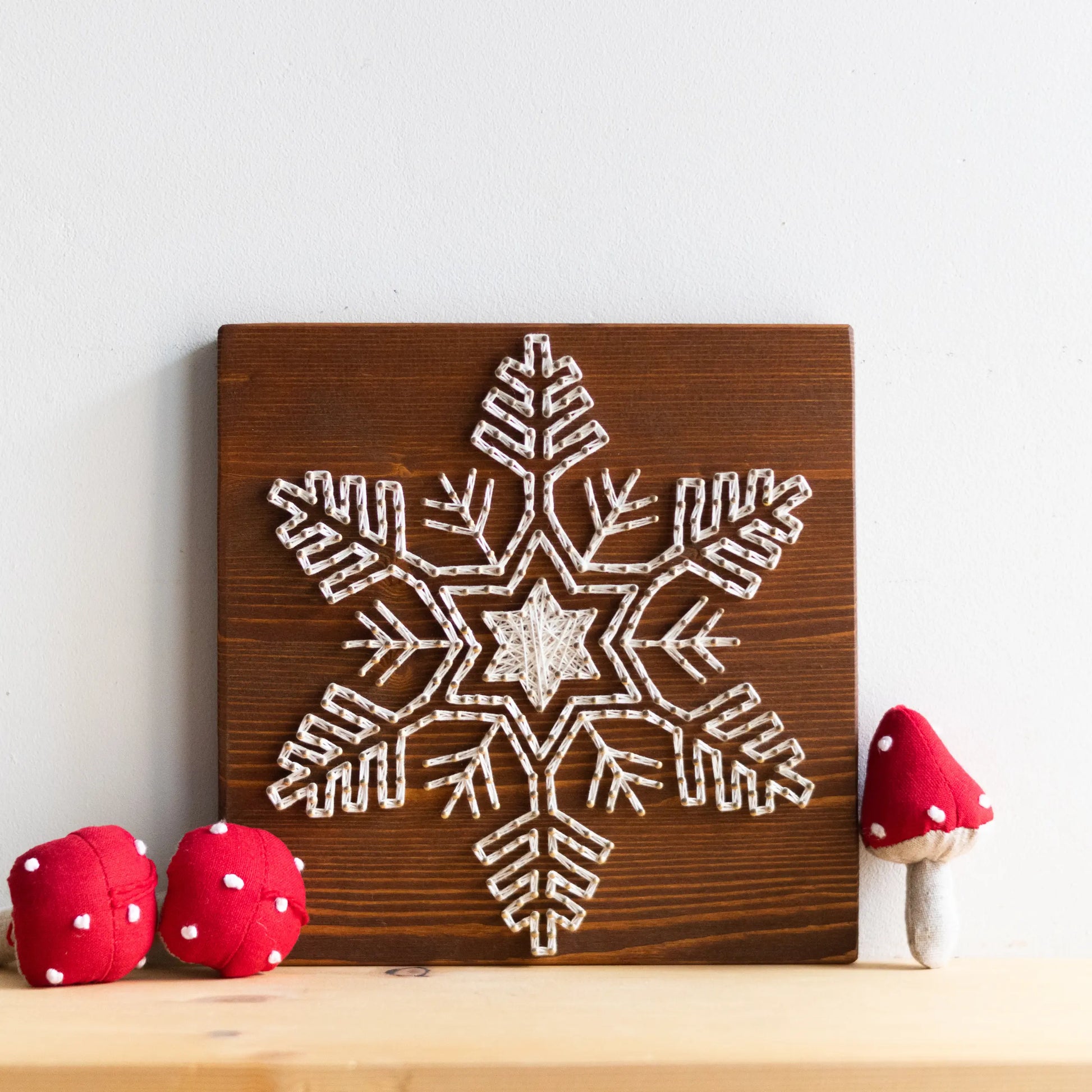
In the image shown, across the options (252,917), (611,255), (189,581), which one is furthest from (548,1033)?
(611,255)

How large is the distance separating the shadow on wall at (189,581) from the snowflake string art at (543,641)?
9 centimetres

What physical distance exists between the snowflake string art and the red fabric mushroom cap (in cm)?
6

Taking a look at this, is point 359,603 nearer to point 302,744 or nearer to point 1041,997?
point 302,744

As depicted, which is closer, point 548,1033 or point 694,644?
point 548,1033

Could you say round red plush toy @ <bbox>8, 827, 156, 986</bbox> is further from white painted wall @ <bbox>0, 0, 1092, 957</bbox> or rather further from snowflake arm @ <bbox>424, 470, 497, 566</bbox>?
snowflake arm @ <bbox>424, 470, 497, 566</bbox>

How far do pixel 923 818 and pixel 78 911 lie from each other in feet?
2.19

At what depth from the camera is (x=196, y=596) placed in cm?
88

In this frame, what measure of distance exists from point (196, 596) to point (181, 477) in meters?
0.11

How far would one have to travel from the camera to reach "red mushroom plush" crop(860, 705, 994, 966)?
0.80 m

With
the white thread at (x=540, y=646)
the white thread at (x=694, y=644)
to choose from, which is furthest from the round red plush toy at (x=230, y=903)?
the white thread at (x=694, y=644)

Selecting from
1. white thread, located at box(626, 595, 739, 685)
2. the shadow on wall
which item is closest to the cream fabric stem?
white thread, located at box(626, 595, 739, 685)

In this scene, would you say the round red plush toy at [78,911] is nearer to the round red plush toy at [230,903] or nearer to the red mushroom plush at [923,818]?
the round red plush toy at [230,903]

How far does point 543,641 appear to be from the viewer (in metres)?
0.84

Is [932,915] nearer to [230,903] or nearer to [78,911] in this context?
[230,903]
